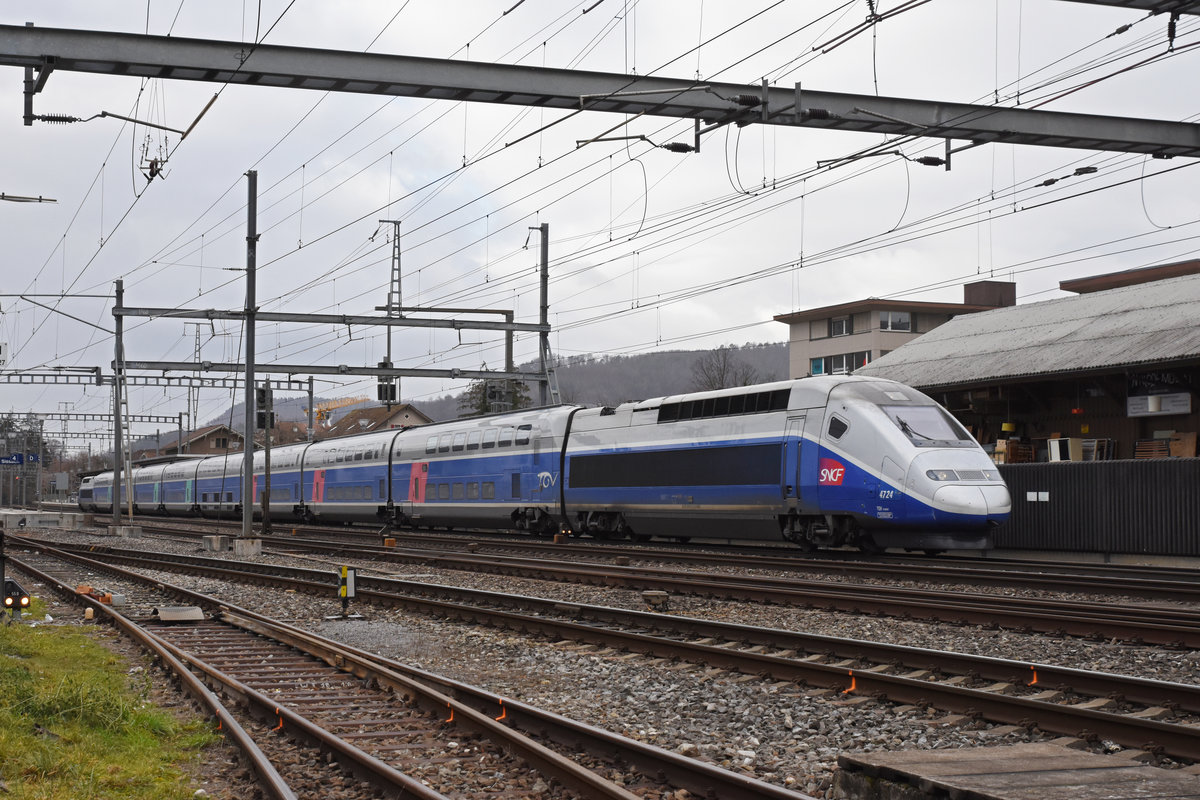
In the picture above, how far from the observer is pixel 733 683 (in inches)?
413

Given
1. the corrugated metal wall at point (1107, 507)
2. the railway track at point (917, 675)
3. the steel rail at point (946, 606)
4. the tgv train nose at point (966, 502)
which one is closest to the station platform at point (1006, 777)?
the railway track at point (917, 675)

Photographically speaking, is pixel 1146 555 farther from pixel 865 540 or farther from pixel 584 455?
pixel 584 455

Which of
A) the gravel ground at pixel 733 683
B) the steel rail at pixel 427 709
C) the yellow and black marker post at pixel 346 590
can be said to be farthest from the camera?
the yellow and black marker post at pixel 346 590

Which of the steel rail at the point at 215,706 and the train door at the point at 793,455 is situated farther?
the train door at the point at 793,455

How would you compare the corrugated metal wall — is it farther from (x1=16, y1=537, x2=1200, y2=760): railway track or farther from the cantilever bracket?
the cantilever bracket

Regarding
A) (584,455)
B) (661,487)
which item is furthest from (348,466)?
(661,487)

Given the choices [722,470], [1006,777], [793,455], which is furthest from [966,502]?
[1006,777]

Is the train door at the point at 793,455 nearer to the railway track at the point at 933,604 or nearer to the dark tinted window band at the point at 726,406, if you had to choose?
the dark tinted window band at the point at 726,406

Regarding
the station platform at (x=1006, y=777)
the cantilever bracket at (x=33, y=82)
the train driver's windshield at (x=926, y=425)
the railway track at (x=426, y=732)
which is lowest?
the railway track at (x=426, y=732)

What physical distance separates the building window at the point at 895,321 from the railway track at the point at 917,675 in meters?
57.9

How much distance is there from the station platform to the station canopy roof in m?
20.4

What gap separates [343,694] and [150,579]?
43.8 ft

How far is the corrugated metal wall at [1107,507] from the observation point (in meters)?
22.6

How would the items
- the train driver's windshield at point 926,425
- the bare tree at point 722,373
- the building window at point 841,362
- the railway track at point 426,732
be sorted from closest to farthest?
the railway track at point 426,732 < the train driver's windshield at point 926,425 < the building window at point 841,362 < the bare tree at point 722,373
